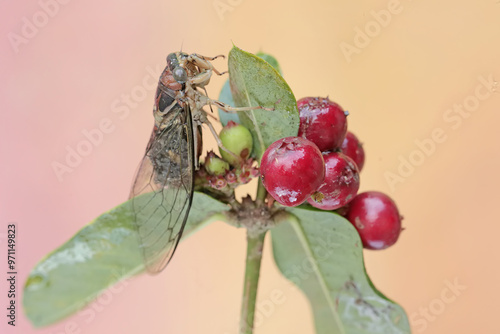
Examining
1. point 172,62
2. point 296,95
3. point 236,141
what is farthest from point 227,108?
point 296,95

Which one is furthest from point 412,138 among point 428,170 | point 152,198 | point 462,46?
point 152,198

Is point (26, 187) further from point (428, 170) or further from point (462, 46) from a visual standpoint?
point (462, 46)

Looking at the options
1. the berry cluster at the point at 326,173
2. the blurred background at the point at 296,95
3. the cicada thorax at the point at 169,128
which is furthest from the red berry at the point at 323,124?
the blurred background at the point at 296,95

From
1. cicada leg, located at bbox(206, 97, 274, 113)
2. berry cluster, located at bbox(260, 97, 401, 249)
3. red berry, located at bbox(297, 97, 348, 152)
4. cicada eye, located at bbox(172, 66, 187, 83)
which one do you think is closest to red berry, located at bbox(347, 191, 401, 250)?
berry cluster, located at bbox(260, 97, 401, 249)

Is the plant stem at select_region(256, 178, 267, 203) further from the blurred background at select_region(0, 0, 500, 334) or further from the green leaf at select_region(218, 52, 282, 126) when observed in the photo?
the blurred background at select_region(0, 0, 500, 334)

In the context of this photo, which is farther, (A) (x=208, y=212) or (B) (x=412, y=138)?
(B) (x=412, y=138)

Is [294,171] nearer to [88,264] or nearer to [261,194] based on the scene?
[261,194]
